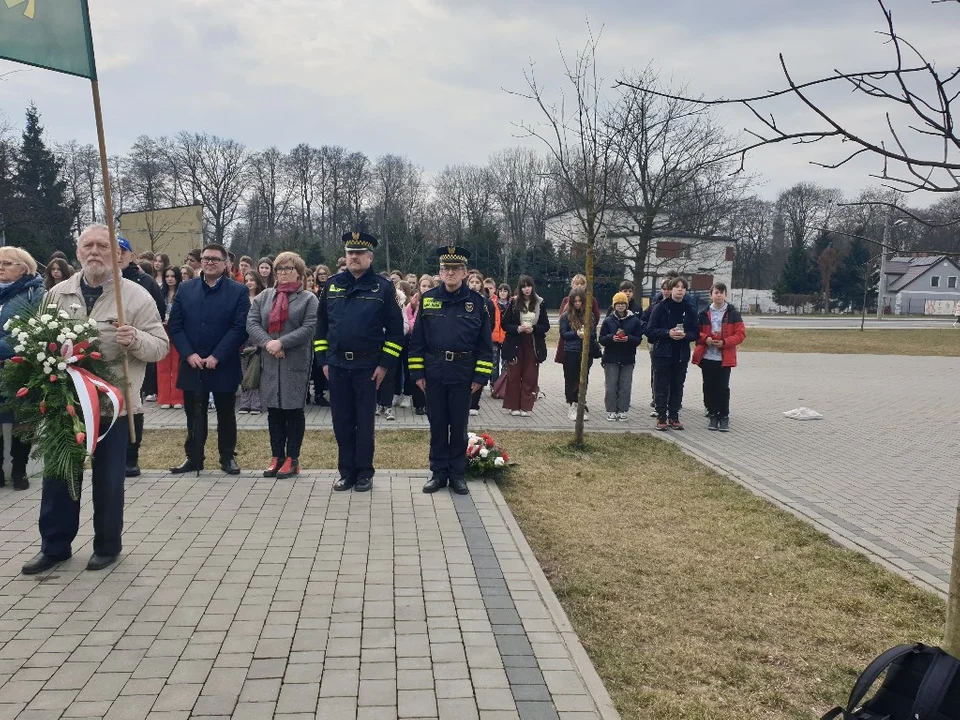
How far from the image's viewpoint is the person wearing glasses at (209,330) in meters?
7.10

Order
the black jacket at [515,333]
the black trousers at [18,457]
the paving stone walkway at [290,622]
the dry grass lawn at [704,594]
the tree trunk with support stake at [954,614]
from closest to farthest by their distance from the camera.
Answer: the tree trunk with support stake at [954,614], the paving stone walkway at [290,622], the dry grass lawn at [704,594], the black trousers at [18,457], the black jacket at [515,333]

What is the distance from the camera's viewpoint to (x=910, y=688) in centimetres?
316

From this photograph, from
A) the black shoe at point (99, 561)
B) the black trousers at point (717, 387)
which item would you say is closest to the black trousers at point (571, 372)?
the black trousers at point (717, 387)

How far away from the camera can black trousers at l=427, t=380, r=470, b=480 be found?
23.6 ft

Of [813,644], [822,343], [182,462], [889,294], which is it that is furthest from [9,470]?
[889,294]

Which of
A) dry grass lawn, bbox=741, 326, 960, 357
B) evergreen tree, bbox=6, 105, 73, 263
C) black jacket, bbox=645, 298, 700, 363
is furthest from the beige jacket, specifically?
evergreen tree, bbox=6, 105, 73, 263

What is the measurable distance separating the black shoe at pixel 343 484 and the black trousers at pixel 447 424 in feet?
A: 2.53

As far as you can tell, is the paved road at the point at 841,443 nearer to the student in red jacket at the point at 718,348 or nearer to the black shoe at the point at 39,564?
the student in red jacket at the point at 718,348

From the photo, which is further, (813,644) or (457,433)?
(457,433)

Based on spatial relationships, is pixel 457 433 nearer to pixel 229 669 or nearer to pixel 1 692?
pixel 229 669

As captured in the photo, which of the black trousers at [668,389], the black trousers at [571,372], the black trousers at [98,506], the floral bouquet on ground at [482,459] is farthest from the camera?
the black trousers at [571,372]

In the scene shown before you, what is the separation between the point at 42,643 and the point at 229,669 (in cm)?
106

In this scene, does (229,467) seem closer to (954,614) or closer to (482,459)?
(482,459)

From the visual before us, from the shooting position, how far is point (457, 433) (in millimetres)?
7250
